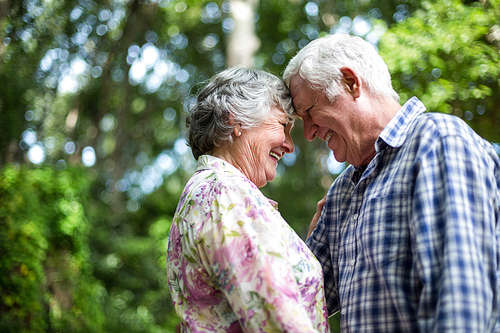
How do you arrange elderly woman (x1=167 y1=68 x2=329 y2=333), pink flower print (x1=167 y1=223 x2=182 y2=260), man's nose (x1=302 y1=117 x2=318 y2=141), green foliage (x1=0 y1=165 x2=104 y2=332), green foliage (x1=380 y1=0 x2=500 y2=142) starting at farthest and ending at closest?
green foliage (x1=0 y1=165 x2=104 y2=332) → green foliage (x1=380 y1=0 x2=500 y2=142) → man's nose (x1=302 y1=117 x2=318 y2=141) → pink flower print (x1=167 y1=223 x2=182 y2=260) → elderly woman (x1=167 y1=68 x2=329 y2=333)

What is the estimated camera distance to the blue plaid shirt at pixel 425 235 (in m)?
1.19

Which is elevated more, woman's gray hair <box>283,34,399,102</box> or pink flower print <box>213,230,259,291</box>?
woman's gray hair <box>283,34,399,102</box>

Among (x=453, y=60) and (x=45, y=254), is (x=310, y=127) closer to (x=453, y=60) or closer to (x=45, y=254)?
(x=453, y=60)

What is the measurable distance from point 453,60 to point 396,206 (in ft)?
8.41

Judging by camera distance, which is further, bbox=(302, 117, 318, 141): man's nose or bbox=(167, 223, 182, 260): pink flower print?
bbox=(302, 117, 318, 141): man's nose

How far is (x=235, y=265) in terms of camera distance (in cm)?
130

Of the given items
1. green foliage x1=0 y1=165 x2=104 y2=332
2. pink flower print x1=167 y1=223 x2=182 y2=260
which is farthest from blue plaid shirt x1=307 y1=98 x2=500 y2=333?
green foliage x1=0 y1=165 x2=104 y2=332

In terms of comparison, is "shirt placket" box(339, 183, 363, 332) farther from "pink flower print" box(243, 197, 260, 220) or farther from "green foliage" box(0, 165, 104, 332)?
"green foliage" box(0, 165, 104, 332)

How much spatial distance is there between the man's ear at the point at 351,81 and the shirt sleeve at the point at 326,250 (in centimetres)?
59

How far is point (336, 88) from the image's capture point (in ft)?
6.07

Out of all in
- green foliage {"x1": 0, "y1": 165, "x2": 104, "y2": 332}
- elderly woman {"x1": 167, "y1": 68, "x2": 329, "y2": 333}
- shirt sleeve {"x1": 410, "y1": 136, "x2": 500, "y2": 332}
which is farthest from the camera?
green foliage {"x1": 0, "y1": 165, "x2": 104, "y2": 332}

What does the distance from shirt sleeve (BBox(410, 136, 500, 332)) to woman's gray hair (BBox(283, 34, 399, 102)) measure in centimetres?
58

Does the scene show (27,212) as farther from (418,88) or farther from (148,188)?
(148,188)

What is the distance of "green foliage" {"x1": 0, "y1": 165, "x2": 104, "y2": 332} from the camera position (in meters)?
4.85
